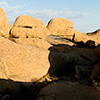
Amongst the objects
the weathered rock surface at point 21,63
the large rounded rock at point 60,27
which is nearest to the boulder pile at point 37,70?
the weathered rock surface at point 21,63

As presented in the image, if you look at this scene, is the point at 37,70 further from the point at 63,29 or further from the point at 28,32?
the point at 63,29

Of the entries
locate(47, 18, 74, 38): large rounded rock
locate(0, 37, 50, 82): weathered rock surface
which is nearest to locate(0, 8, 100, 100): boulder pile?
locate(0, 37, 50, 82): weathered rock surface

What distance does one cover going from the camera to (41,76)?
39.3 ft

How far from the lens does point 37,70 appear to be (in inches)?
473

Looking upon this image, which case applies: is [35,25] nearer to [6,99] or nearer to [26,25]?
[26,25]

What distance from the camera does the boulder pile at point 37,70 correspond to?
793 centimetres

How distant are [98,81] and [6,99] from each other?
21.6 feet

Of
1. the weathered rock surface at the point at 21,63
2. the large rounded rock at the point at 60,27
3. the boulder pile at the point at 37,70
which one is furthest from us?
the large rounded rock at the point at 60,27

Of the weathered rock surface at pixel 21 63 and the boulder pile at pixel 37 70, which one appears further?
the weathered rock surface at pixel 21 63

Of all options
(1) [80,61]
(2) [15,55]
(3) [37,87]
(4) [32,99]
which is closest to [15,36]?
(2) [15,55]

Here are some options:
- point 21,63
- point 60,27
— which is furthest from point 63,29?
point 21,63

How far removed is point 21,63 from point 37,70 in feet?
5.39

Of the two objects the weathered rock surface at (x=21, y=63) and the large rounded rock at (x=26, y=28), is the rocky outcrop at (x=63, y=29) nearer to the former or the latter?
the large rounded rock at (x=26, y=28)

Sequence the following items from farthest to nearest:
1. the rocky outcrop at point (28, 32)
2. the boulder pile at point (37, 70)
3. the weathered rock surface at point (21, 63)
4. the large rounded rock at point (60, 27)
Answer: the large rounded rock at point (60, 27) < the rocky outcrop at point (28, 32) < the weathered rock surface at point (21, 63) < the boulder pile at point (37, 70)
